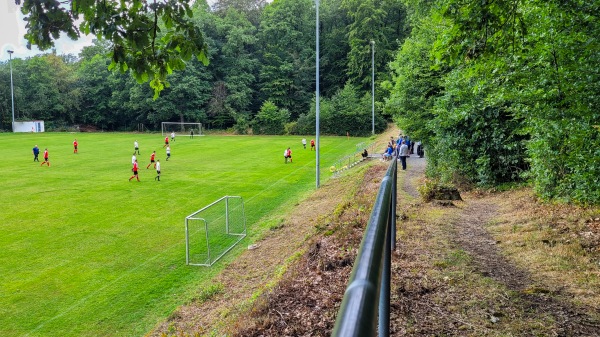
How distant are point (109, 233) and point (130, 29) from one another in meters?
14.1

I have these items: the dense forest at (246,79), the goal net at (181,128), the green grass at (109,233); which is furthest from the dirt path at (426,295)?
the goal net at (181,128)

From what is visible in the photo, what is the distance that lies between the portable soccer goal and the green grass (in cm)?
41

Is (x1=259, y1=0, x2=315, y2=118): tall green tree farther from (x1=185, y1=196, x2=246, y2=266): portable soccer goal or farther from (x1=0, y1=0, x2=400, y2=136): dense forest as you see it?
(x1=185, y1=196, x2=246, y2=266): portable soccer goal

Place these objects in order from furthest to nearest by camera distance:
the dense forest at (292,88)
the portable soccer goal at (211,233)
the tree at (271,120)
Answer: the tree at (271,120)
the dense forest at (292,88)
the portable soccer goal at (211,233)

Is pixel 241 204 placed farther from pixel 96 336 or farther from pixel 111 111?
pixel 111 111

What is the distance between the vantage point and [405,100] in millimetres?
23375

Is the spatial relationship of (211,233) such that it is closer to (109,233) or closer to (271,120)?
(109,233)

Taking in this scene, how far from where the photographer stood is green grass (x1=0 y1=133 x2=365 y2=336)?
10.8m

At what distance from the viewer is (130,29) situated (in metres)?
4.88

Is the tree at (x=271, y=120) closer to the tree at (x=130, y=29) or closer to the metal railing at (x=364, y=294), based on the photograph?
the tree at (x=130, y=29)

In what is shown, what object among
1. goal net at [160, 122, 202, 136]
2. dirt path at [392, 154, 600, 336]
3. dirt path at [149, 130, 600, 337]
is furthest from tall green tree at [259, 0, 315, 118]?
dirt path at [392, 154, 600, 336]

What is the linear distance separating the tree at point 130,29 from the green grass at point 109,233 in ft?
22.4

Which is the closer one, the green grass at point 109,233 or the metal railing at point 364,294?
the metal railing at point 364,294

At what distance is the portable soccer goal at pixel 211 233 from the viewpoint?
1444 cm
